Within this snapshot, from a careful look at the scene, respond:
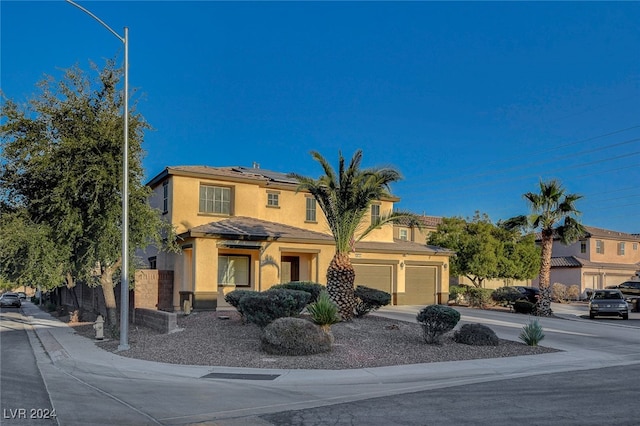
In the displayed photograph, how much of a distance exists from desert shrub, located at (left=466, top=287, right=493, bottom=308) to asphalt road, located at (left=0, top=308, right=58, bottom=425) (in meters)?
24.7

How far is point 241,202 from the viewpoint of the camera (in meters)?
28.3

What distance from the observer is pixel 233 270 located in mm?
26781

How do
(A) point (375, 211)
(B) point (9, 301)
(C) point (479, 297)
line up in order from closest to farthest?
(A) point (375, 211), (C) point (479, 297), (B) point (9, 301)

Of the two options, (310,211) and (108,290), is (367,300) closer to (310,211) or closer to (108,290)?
(108,290)

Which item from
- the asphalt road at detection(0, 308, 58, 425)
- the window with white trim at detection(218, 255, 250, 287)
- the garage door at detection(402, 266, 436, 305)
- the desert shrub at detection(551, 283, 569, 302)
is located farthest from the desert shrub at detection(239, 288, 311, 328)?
the desert shrub at detection(551, 283, 569, 302)

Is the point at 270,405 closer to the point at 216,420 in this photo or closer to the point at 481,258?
the point at 216,420

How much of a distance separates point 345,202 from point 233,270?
9733 millimetres

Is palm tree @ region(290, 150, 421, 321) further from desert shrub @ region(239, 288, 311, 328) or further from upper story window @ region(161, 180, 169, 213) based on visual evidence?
upper story window @ region(161, 180, 169, 213)

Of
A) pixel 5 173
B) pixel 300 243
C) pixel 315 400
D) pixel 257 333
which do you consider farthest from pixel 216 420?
pixel 300 243

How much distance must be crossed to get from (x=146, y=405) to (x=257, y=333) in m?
7.83

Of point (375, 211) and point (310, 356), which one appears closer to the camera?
point (310, 356)

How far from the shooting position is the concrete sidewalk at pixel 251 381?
8529 millimetres

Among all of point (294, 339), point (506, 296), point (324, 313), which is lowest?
point (506, 296)

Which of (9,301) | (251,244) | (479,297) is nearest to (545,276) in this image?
(479,297)
